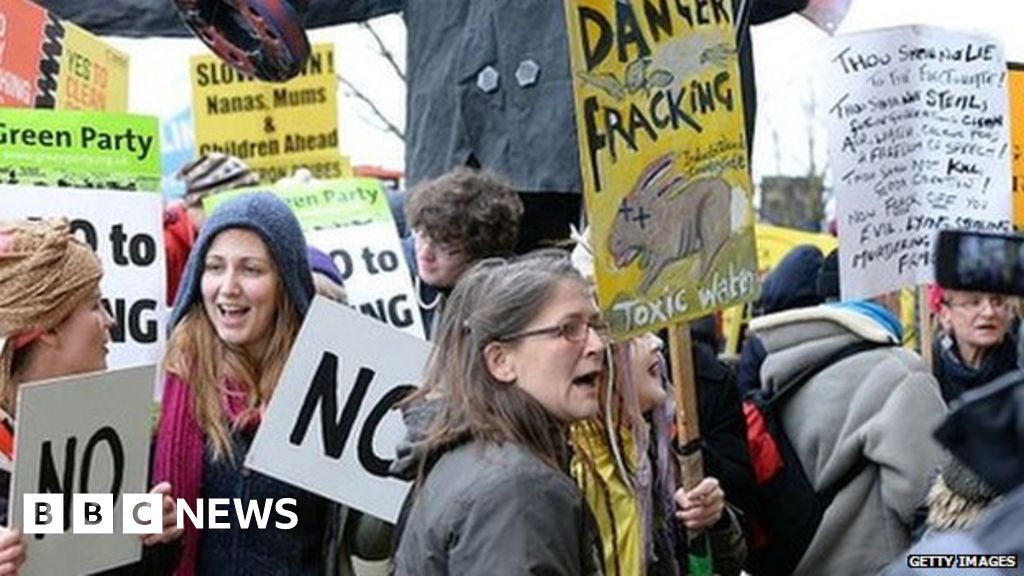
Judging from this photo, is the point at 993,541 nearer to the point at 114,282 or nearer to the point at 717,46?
the point at 717,46

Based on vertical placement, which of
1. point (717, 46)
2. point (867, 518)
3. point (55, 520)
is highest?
point (717, 46)

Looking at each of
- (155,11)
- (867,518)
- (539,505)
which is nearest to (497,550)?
(539,505)

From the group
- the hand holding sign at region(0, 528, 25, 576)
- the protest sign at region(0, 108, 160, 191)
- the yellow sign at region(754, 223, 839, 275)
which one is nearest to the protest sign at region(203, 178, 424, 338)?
the protest sign at region(0, 108, 160, 191)

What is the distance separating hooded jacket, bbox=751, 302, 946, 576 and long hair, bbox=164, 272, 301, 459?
1.51 metres

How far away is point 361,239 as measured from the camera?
20.7 feet

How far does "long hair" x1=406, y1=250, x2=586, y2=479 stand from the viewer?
337cm

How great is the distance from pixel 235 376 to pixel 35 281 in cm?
58

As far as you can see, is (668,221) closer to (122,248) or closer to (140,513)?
(140,513)

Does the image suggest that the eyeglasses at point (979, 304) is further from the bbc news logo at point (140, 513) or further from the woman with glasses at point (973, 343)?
the bbc news logo at point (140, 513)

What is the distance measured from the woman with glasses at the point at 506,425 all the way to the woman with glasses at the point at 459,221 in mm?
1244

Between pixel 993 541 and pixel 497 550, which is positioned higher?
pixel 993 541

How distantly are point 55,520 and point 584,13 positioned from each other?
5.03 feet

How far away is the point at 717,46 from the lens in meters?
4.54

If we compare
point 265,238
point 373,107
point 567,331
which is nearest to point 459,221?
point 265,238
